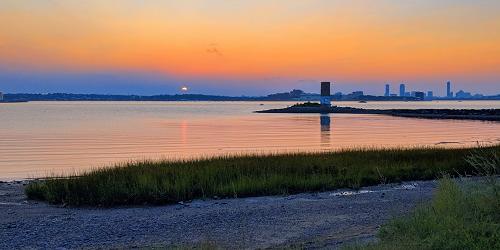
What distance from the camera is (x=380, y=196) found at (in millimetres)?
14055

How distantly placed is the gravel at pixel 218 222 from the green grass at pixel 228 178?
658 mm

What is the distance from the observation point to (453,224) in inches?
320

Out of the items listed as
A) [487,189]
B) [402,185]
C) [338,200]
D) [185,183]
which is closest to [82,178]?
[185,183]

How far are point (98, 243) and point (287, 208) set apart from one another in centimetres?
469

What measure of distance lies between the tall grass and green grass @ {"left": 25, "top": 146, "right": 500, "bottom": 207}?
199 inches

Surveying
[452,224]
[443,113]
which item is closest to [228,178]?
[452,224]

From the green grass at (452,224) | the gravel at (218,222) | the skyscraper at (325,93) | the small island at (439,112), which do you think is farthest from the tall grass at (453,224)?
the skyscraper at (325,93)

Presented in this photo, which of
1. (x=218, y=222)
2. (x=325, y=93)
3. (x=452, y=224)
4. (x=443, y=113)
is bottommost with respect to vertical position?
(x=443, y=113)

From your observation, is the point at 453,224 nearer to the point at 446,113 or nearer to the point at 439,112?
the point at 446,113

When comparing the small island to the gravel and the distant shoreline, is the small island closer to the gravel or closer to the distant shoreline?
the distant shoreline

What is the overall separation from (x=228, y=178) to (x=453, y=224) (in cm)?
905

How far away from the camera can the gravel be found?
9398mm

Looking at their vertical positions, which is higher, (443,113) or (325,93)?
(325,93)

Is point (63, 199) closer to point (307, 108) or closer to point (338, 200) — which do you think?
point (338, 200)
